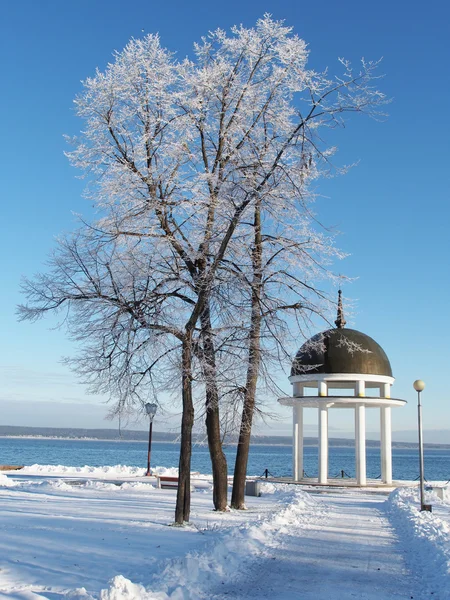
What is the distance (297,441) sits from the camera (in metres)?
32.9

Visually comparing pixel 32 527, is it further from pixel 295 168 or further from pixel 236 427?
pixel 295 168

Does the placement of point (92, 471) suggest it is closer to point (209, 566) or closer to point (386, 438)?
point (386, 438)

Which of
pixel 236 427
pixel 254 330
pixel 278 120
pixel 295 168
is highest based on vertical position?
pixel 278 120

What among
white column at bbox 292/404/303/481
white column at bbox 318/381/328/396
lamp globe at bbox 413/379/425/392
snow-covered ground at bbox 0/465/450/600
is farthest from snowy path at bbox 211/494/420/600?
white column at bbox 292/404/303/481

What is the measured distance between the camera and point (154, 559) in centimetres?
967

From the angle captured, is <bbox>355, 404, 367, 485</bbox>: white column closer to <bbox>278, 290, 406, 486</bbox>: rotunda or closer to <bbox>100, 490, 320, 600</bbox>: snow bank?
<bbox>278, 290, 406, 486</bbox>: rotunda

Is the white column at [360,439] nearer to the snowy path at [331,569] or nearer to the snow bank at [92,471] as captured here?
the snow bank at [92,471]

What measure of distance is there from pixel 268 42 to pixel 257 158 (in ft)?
Answer: 9.24

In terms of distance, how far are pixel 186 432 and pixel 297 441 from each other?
19606mm

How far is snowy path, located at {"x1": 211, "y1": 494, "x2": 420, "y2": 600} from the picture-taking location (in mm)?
8207

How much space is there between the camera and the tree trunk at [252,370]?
16750 millimetres

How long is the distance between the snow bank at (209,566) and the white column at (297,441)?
18556 mm

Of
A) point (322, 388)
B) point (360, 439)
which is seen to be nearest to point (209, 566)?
point (322, 388)

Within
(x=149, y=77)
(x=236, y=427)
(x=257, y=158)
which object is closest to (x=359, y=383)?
(x=236, y=427)
